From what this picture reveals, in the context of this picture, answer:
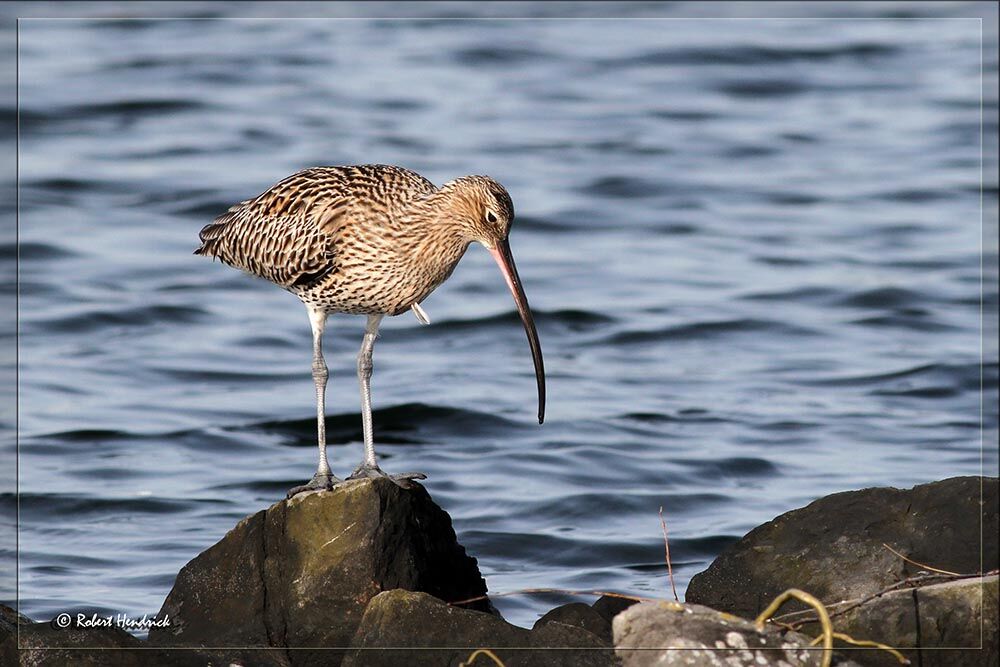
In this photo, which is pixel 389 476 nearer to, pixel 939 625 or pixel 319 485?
pixel 319 485

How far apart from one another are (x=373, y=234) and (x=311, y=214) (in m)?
0.45

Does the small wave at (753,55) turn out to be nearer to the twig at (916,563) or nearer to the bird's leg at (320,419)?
the bird's leg at (320,419)

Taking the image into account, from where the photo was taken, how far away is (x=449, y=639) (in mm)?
7996

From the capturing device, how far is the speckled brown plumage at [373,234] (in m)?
9.59

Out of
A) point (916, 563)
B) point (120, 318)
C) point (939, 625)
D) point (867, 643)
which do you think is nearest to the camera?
point (867, 643)

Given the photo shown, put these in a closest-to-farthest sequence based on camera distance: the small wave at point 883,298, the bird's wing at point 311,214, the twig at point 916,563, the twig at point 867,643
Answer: the twig at point 867,643 < the twig at point 916,563 < the bird's wing at point 311,214 < the small wave at point 883,298

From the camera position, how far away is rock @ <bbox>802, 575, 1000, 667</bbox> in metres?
7.74

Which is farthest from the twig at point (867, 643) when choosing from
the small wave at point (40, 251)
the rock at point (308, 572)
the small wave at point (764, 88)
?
the small wave at point (764, 88)

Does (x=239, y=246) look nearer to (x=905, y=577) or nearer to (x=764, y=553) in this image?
(x=764, y=553)

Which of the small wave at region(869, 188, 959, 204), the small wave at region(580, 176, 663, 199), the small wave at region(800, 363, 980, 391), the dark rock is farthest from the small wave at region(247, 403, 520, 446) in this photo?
the small wave at region(869, 188, 959, 204)

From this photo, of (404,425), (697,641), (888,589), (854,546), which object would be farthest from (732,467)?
Result: (697,641)

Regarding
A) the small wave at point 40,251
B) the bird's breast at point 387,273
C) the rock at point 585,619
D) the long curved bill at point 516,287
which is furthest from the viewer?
the small wave at point 40,251

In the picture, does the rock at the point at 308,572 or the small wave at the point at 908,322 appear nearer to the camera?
the rock at the point at 308,572

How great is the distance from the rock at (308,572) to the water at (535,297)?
2014mm
